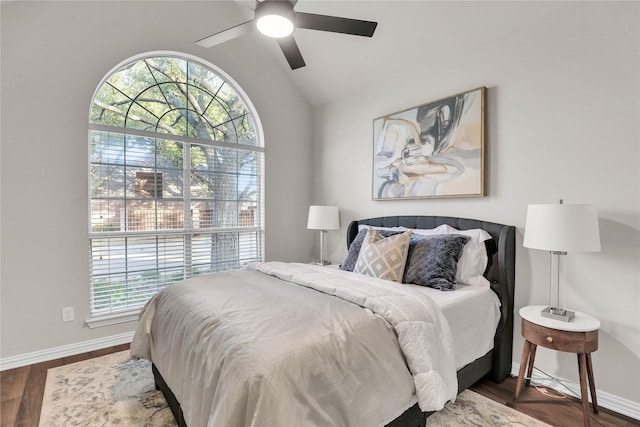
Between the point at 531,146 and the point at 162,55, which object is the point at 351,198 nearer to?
the point at 531,146

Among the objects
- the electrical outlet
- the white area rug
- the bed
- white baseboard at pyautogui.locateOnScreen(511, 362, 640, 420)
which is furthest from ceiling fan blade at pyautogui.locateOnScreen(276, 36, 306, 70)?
white baseboard at pyautogui.locateOnScreen(511, 362, 640, 420)

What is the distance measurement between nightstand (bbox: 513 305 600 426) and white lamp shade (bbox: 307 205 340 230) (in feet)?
6.91

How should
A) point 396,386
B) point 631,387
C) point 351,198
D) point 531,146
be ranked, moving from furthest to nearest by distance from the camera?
1. point 351,198
2. point 531,146
3. point 631,387
4. point 396,386

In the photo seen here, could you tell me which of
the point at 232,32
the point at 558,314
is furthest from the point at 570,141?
the point at 232,32

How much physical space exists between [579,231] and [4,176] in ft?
13.1

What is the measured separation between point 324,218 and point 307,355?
2523mm

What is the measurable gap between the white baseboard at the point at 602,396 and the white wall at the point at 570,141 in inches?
1.5

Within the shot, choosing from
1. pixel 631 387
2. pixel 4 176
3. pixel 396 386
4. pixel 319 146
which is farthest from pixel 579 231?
pixel 4 176

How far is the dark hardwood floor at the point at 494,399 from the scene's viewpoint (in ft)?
6.30

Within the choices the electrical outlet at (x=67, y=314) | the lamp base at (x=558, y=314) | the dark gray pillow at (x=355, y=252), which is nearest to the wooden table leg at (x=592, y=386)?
the lamp base at (x=558, y=314)

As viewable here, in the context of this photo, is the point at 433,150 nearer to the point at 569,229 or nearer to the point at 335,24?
the point at 569,229

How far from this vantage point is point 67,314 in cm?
280

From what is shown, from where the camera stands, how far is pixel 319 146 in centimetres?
432

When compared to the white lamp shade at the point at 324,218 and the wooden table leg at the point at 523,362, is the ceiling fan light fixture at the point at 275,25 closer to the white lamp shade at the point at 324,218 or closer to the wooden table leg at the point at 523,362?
the white lamp shade at the point at 324,218
